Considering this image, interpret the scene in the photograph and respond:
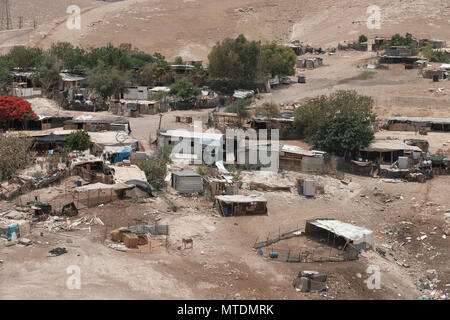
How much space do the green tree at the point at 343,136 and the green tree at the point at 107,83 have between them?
644 inches

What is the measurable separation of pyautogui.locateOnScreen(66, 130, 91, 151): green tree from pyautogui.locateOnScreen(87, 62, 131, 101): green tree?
1386cm

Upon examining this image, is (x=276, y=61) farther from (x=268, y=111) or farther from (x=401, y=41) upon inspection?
(x=401, y=41)

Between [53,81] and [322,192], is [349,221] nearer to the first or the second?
[322,192]

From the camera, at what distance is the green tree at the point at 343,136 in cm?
2948

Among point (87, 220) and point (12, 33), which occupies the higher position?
point (12, 33)

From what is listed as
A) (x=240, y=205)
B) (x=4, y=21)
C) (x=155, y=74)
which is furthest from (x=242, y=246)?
(x=4, y=21)

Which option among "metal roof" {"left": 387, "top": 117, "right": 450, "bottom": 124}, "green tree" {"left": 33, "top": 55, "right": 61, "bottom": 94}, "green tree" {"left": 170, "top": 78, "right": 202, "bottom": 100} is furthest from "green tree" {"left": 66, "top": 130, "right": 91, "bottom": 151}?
"metal roof" {"left": 387, "top": 117, "right": 450, "bottom": 124}

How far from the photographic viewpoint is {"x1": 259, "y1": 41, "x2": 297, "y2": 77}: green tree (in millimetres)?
49719

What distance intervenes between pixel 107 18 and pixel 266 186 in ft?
190

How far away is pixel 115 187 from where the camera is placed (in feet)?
74.1

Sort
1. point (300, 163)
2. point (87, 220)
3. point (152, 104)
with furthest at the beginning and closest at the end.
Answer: point (152, 104)
point (300, 163)
point (87, 220)

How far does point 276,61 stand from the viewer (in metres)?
50.5

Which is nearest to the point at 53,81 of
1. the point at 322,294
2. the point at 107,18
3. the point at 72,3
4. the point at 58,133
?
the point at 58,133

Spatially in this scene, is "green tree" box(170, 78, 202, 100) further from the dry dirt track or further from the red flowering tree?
the dry dirt track
